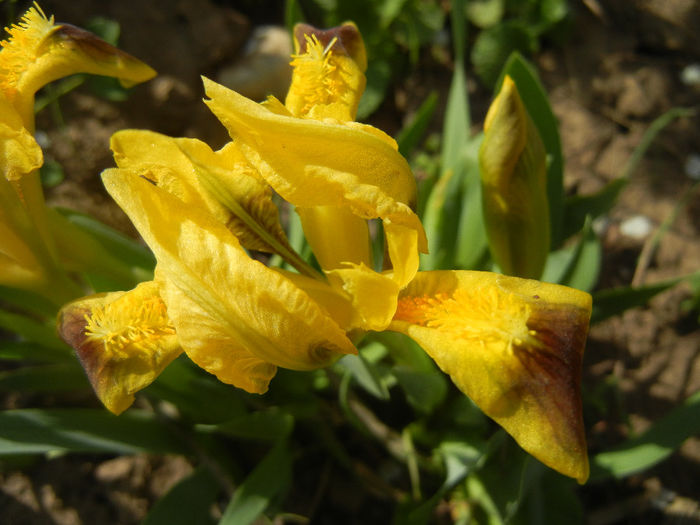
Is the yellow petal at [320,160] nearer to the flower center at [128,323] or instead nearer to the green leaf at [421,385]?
the flower center at [128,323]

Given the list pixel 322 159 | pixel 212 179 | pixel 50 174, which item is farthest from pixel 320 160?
pixel 50 174

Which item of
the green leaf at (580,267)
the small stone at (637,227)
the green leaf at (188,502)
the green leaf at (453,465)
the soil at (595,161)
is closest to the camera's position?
the green leaf at (453,465)

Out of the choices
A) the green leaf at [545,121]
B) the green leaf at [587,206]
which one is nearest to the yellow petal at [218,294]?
the green leaf at [545,121]

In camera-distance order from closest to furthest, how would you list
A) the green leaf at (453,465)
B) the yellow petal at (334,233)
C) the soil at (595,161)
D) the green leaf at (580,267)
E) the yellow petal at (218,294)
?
1. the yellow petal at (218,294)
2. the yellow petal at (334,233)
3. the green leaf at (453,465)
4. the green leaf at (580,267)
5. the soil at (595,161)

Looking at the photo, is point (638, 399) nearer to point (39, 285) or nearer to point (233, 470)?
point (233, 470)

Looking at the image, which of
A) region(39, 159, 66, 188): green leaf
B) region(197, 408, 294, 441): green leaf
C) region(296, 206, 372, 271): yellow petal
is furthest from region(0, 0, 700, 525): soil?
region(296, 206, 372, 271): yellow petal

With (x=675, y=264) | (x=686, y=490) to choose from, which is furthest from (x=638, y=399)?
(x=675, y=264)

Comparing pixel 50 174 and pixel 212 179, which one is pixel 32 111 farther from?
pixel 50 174
